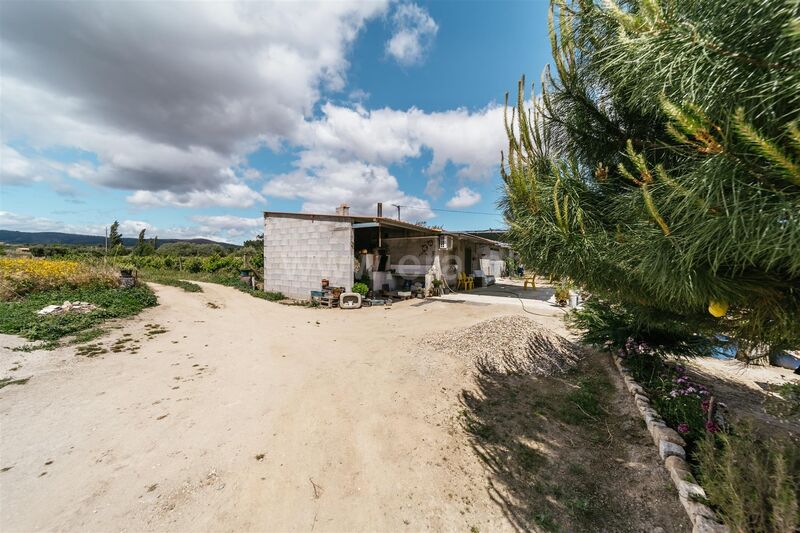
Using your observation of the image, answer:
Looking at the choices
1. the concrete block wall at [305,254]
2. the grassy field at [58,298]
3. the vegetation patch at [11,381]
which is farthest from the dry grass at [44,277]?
the vegetation patch at [11,381]

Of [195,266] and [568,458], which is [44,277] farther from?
[568,458]

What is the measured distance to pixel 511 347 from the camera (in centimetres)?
628

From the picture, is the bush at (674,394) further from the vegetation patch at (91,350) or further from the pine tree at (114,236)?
the pine tree at (114,236)

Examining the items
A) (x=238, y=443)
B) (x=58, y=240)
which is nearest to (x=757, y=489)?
(x=238, y=443)

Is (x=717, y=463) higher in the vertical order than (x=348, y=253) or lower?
lower

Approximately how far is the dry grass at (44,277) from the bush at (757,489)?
16.8 metres

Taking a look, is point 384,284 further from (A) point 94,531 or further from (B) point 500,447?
(A) point 94,531

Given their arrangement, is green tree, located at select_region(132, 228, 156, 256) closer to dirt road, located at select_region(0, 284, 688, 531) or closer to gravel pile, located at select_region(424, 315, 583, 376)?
dirt road, located at select_region(0, 284, 688, 531)

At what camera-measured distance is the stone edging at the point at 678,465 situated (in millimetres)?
2211

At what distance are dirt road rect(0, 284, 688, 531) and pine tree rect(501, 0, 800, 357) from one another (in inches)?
98.2

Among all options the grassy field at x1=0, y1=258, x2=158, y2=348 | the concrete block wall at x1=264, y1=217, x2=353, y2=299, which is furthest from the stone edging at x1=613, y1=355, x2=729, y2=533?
the grassy field at x1=0, y1=258, x2=158, y2=348

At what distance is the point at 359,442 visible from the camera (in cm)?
346

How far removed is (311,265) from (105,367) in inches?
337

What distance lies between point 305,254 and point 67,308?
7.79 m
